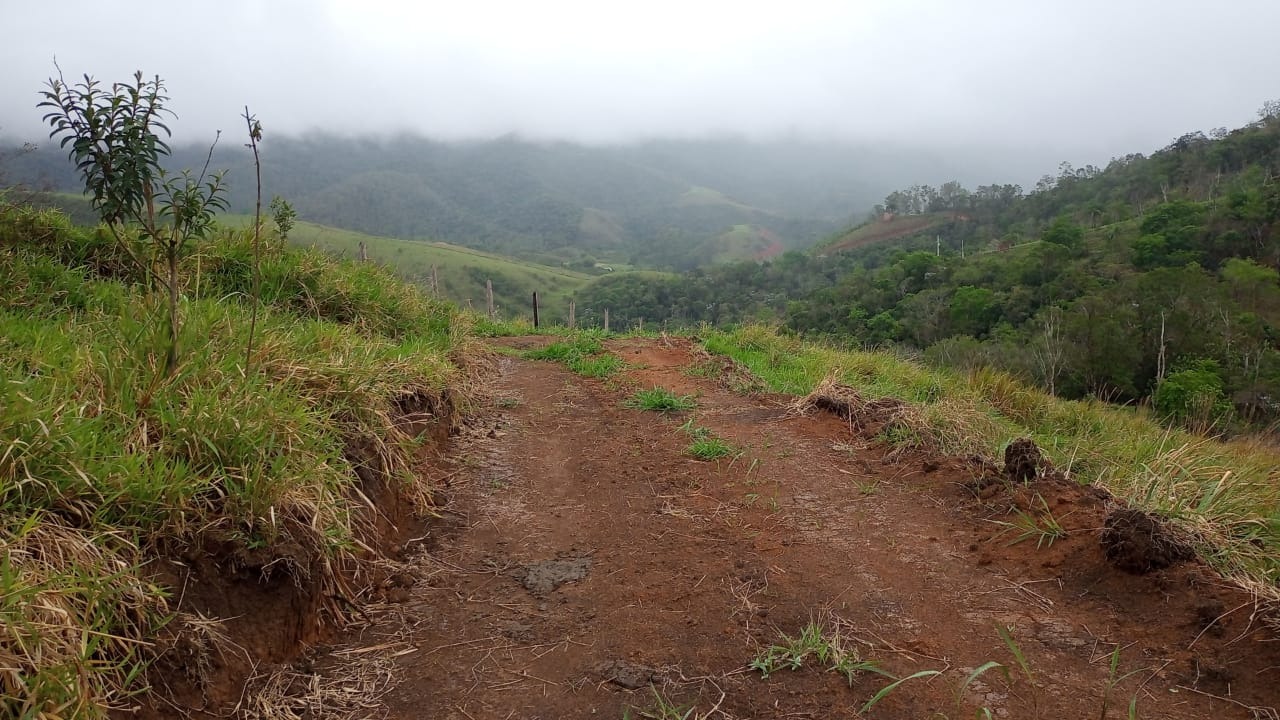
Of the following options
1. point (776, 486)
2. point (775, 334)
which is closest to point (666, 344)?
point (775, 334)

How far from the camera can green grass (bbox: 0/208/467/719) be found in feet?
6.35

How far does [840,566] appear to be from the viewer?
3361 millimetres

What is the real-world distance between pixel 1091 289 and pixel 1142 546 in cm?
3849

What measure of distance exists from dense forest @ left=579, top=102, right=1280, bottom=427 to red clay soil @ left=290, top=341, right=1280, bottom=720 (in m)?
4.49

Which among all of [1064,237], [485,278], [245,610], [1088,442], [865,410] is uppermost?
[1064,237]

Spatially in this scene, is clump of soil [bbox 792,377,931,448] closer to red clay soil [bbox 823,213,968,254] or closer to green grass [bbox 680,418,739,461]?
green grass [bbox 680,418,739,461]

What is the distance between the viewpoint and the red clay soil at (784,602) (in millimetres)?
2398

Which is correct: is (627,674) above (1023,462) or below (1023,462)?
below

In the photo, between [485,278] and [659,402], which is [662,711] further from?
[485,278]

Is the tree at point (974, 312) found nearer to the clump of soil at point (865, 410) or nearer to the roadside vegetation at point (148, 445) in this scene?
the clump of soil at point (865, 410)

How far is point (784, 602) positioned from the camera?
3.00 metres

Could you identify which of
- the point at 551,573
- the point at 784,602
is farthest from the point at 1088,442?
the point at 551,573

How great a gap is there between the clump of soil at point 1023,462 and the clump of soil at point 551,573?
2.63m

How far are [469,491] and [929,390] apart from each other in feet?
19.1
